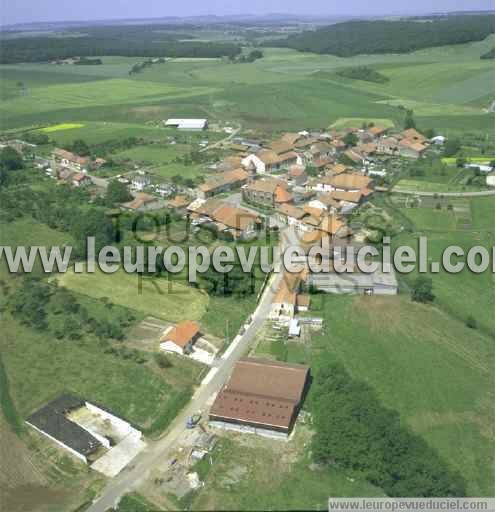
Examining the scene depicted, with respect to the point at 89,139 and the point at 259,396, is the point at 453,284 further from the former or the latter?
the point at 89,139

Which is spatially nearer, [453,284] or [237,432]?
[237,432]

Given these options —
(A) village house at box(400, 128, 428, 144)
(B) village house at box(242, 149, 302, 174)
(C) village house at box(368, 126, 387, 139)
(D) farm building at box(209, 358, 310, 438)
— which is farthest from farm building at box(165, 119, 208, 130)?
(D) farm building at box(209, 358, 310, 438)

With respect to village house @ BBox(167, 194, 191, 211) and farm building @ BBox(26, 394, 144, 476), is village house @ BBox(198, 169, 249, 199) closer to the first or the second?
village house @ BBox(167, 194, 191, 211)

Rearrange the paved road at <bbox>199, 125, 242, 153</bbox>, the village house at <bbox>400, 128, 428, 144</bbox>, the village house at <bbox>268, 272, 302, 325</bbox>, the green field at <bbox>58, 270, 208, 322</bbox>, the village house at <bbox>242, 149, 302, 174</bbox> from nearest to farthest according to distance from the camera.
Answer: the village house at <bbox>268, 272, 302, 325</bbox> → the green field at <bbox>58, 270, 208, 322</bbox> → the village house at <bbox>242, 149, 302, 174</bbox> → the village house at <bbox>400, 128, 428, 144</bbox> → the paved road at <bbox>199, 125, 242, 153</bbox>

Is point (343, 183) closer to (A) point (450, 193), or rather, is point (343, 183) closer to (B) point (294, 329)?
(A) point (450, 193)

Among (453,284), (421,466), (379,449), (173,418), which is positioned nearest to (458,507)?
(421,466)

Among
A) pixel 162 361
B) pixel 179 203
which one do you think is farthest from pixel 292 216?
pixel 162 361

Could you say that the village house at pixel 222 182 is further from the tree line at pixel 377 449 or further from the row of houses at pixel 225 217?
the tree line at pixel 377 449

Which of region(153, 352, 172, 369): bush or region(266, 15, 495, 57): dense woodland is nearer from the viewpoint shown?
region(153, 352, 172, 369): bush

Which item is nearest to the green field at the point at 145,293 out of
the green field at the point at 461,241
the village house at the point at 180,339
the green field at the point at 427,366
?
the village house at the point at 180,339
